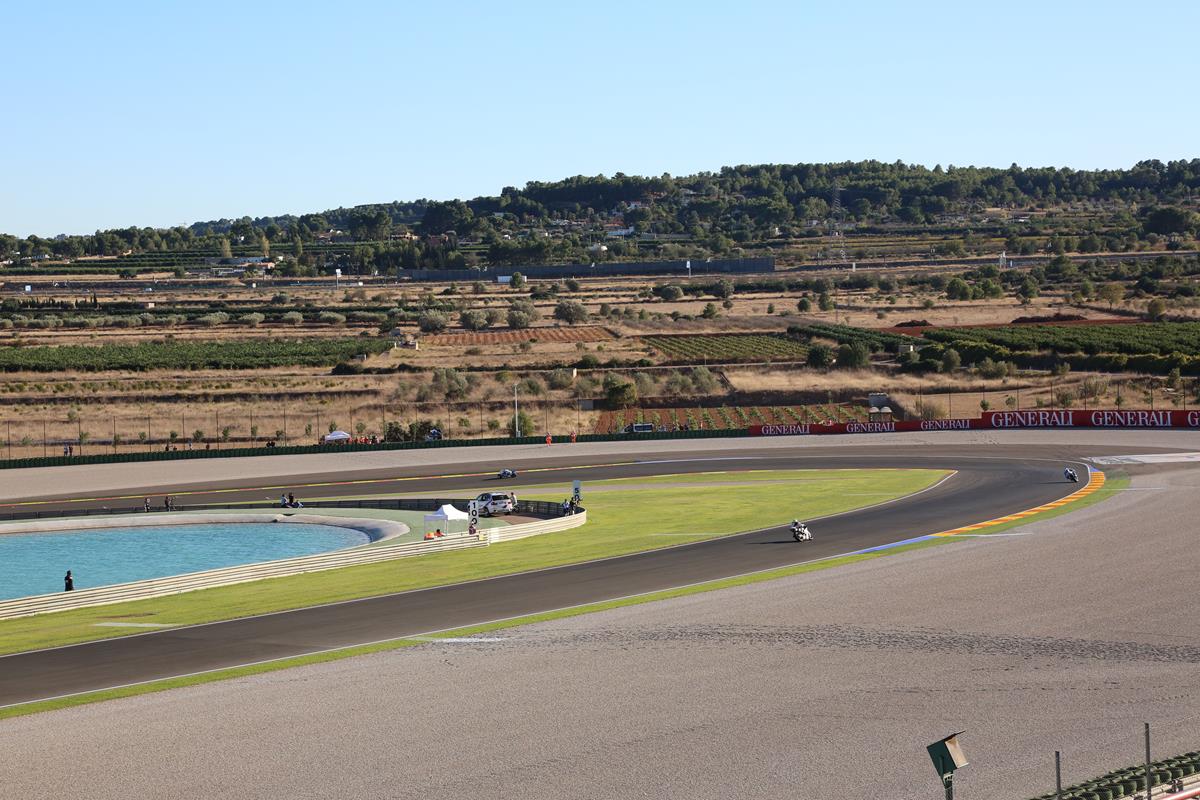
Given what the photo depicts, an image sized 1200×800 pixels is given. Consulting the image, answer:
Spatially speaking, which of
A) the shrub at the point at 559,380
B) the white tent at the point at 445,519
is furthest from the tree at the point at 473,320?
the white tent at the point at 445,519

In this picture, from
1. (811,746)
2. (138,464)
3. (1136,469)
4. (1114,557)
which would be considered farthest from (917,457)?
(811,746)

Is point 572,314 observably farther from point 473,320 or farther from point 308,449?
point 308,449

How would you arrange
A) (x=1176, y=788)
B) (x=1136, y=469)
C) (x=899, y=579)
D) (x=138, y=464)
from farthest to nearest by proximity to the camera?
(x=138, y=464) → (x=1136, y=469) → (x=899, y=579) → (x=1176, y=788)

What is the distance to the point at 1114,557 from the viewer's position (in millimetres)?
39156

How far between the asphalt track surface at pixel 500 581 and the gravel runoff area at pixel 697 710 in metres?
2.68

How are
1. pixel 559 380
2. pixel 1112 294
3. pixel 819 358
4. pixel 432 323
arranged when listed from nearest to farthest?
pixel 559 380 → pixel 819 358 → pixel 432 323 → pixel 1112 294

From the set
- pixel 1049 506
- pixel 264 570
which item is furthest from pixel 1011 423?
pixel 264 570

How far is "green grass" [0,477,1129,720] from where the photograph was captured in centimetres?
2574

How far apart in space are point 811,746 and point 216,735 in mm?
10667

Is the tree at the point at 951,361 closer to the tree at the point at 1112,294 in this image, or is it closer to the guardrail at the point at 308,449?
the guardrail at the point at 308,449

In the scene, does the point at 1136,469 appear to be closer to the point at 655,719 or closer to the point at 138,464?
the point at 655,719

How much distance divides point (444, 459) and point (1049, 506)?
3760cm

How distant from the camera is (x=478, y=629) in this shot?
104 ft

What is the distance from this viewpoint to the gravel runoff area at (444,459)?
7125cm
